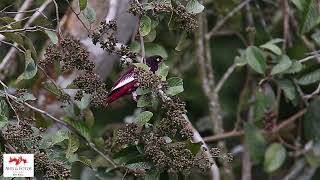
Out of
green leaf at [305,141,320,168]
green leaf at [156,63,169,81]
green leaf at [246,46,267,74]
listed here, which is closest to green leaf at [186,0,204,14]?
green leaf at [156,63,169,81]

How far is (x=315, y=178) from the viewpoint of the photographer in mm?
2672

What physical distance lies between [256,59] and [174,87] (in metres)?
0.64

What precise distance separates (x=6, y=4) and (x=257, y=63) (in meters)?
0.65

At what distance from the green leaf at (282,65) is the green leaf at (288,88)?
56mm

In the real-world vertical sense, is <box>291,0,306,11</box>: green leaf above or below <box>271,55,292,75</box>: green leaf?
above

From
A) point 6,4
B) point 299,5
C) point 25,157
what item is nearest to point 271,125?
point 299,5

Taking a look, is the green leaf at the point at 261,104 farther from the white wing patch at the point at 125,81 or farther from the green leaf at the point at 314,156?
the white wing patch at the point at 125,81

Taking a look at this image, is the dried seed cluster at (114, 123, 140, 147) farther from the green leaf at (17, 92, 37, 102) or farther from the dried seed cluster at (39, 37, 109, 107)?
the green leaf at (17, 92, 37, 102)

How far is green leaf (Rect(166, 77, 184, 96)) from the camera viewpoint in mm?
1160

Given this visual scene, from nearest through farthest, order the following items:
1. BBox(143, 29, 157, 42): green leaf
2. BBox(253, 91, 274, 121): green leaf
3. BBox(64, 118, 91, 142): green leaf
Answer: BBox(143, 29, 157, 42): green leaf → BBox(64, 118, 91, 142): green leaf → BBox(253, 91, 274, 121): green leaf

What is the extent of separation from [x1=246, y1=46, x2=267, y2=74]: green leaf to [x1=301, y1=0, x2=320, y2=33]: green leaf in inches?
4.9

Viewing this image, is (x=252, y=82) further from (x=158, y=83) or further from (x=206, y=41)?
(x=158, y=83)

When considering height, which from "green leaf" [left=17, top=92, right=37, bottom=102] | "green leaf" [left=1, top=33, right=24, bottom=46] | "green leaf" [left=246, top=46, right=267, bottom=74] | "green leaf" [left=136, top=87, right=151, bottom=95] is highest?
"green leaf" [left=246, top=46, right=267, bottom=74]

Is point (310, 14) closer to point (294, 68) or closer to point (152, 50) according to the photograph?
point (294, 68)
